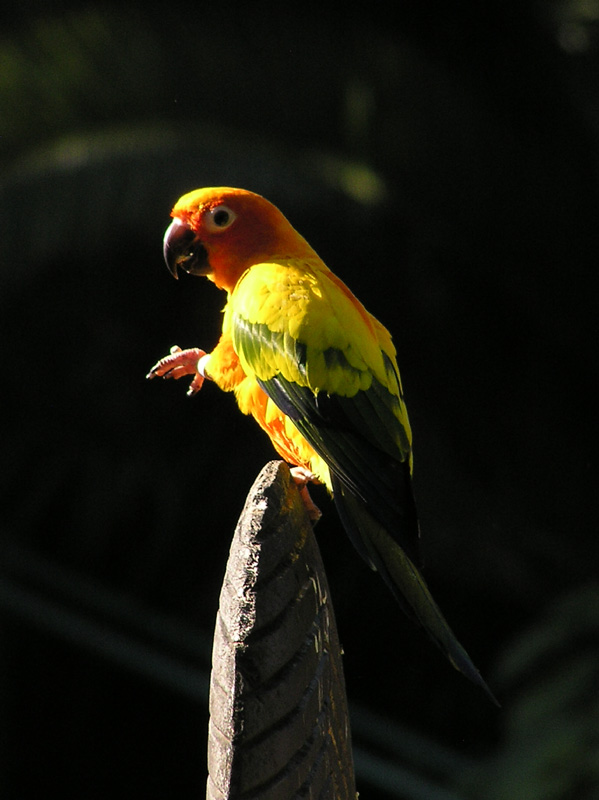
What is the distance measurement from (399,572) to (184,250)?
0.98 meters

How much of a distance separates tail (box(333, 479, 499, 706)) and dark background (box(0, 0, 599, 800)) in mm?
2599

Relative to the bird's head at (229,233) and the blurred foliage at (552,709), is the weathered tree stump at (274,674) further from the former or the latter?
the blurred foliage at (552,709)

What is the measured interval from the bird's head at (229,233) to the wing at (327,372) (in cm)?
19

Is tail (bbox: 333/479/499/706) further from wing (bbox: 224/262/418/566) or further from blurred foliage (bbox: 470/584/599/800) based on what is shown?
blurred foliage (bbox: 470/584/599/800)

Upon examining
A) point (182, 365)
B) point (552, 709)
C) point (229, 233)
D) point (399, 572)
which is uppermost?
point (229, 233)

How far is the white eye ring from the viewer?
2.26 m

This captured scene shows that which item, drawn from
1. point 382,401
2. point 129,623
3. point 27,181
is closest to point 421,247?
point 27,181

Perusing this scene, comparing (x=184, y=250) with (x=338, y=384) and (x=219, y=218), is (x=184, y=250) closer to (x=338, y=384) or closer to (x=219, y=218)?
(x=219, y=218)

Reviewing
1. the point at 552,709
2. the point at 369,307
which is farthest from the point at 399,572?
the point at 552,709

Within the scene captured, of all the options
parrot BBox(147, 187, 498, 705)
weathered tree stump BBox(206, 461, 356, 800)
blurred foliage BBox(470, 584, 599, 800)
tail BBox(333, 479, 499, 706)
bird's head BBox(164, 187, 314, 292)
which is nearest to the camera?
weathered tree stump BBox(206, 461, 356, 800)

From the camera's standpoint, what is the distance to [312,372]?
197 centimetres

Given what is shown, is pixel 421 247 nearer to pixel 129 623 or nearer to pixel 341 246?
pixel 341 246

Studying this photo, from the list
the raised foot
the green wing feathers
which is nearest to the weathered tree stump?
the green wing feathers

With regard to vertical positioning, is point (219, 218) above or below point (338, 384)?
above
